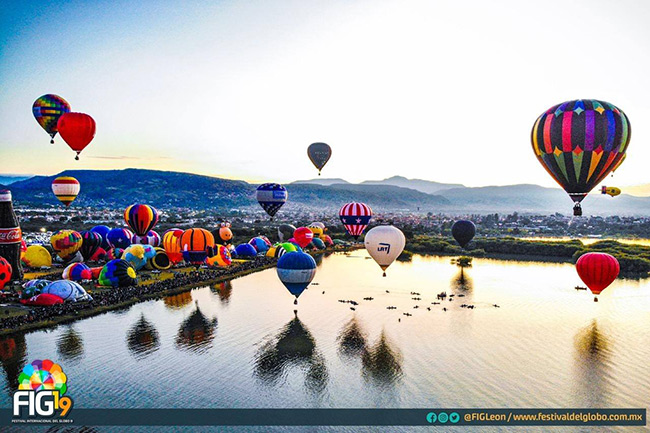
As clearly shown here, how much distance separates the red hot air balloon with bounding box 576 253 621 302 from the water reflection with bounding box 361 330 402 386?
11.5 m

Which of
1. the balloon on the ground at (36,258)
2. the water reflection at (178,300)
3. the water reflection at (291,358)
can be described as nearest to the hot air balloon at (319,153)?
the water reflection at (178,300)

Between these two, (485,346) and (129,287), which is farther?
(129,287)

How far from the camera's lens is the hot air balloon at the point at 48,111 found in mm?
30922

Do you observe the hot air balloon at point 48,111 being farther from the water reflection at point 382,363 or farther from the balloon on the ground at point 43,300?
the water reflection at point 382,363

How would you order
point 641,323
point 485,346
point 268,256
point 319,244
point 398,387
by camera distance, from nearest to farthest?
point 398,387 → point 485,346 → point 641,323 → point 268,256 → point 319,244

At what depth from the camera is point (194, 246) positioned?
31.4 m

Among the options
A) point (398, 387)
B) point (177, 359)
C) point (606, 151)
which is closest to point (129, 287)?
point (177, 359)

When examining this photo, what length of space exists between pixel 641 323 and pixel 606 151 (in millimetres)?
7813

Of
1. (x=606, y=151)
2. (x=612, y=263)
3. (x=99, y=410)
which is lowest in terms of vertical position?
(x=99, y=410)

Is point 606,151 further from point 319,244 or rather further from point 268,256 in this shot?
point 319,244

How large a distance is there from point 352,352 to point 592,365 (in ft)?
25.8

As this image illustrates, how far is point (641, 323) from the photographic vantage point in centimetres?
2197

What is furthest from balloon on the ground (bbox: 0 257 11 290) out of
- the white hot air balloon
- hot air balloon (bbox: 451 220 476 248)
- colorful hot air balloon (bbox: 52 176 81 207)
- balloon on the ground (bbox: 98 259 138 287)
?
hot air balloon (bbox: 451 220 476 248)

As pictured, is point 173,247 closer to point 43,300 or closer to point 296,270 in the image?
point 43,300
